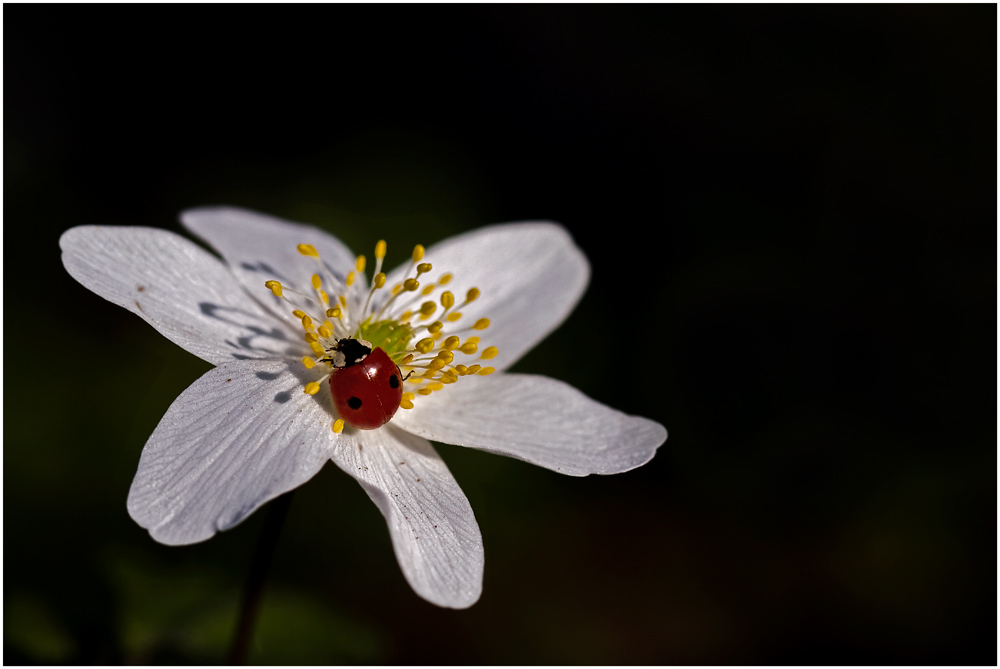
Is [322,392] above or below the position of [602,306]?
above

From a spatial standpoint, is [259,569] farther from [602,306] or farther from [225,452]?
[602,306]

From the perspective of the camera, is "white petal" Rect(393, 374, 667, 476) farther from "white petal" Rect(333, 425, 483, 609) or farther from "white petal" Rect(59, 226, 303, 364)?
"white petal" Rect(59, 226, 303, 364)

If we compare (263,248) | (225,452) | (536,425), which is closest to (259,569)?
(225,452)

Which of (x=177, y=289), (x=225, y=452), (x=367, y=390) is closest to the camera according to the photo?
(x=225, y=452)

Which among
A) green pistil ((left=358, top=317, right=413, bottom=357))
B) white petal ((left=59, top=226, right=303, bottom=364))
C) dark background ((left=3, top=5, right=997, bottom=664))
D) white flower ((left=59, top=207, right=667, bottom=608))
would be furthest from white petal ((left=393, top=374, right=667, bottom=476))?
dark background ((left=3, top=5, right=997, bottom=664))

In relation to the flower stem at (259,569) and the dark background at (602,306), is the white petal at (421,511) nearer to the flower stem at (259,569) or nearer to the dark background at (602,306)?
the flower stem at (259,569)

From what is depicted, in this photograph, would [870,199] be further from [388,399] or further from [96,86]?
[96,86]

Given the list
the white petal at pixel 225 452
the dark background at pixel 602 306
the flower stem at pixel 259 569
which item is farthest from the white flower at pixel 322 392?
the dark background at pixel 602 306
